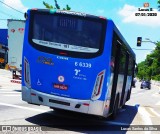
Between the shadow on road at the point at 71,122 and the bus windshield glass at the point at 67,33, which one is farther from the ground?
the bus windshield glass at the point at 67,33

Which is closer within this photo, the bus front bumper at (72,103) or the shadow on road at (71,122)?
the bus front bumper at (72,103)

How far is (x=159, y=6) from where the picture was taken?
6069 centimetres

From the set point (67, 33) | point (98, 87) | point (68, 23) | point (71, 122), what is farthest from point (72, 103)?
point (68, 23)

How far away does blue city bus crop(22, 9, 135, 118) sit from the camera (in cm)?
993

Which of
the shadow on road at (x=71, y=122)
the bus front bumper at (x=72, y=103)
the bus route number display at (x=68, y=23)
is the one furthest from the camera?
the shadow on road at (x=71, y=122)

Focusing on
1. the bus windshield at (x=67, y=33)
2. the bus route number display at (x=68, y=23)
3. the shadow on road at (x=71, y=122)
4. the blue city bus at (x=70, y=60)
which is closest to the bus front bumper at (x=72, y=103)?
the blue city bus at (x=70, y=60)

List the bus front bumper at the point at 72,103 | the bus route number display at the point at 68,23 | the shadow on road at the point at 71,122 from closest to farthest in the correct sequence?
1. the bus front bumper at the point at 72,103
2. the bus route number display at the point at 68,23
3. the shadow on road at the point at 71,122

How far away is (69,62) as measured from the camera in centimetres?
1001

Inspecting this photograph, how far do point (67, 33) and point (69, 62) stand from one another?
2.69ft

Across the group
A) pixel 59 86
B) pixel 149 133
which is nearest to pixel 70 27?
pixel 59 86

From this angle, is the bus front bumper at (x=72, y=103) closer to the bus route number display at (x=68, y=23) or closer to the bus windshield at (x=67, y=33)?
the bus windshield at (x=67, y=33)

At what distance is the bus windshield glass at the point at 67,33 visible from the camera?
10.0 metres

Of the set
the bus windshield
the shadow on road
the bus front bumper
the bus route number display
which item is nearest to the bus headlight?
the bus front bumper

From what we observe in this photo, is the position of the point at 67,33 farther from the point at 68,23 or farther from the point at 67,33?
the point at 68,23
